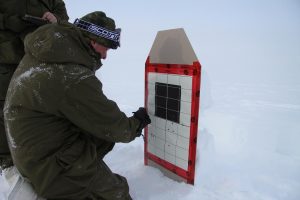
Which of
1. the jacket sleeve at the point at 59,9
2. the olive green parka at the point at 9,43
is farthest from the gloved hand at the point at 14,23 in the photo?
the jacket sleeve at the point at 59,9

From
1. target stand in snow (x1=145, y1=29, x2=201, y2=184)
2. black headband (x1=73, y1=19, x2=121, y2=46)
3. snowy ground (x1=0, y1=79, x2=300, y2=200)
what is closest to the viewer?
black headband (x1=73, y1=19, x2=121, y2=46)

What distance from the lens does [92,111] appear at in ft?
5.87

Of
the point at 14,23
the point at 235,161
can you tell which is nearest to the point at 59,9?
the point at 14,23

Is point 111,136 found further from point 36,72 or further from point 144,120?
point 36,72

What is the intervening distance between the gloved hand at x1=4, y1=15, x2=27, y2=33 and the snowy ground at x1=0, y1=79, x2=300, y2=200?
1566mm

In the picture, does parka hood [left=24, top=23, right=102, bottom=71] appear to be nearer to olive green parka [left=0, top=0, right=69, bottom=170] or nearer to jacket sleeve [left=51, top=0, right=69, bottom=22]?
olive green parka [left=0, top=0, right=69, bottom=170]

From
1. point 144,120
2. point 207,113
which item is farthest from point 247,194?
point 207,113

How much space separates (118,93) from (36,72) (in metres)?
7.15

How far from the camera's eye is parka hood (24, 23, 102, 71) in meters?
1.67

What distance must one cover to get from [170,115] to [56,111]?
1.13 meters

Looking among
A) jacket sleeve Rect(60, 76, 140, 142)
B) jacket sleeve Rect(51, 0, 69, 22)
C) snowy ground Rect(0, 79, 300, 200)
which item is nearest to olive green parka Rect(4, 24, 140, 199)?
jacket sleeve Rect(60, 76, 140, 142)

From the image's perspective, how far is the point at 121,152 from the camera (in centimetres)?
342

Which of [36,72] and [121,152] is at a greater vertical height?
[36,72]

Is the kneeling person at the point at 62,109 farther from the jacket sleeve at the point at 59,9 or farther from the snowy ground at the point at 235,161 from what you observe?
the jacket sleeve at the point at 59,9
